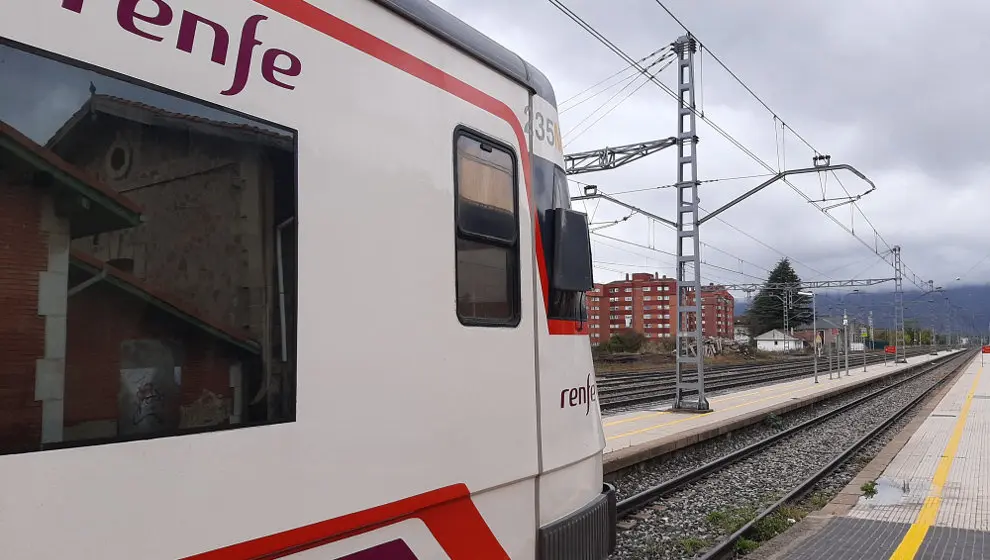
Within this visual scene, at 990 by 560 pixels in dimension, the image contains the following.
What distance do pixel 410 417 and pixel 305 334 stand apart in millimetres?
580

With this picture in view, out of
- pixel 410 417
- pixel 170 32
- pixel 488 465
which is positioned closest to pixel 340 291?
pixel 410 417

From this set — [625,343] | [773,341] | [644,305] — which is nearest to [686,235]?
[625,343]

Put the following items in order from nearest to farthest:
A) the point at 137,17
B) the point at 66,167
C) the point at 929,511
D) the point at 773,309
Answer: the point at 66,167 → the point at 137,17 → the point at 929,511 → the point at 773,309

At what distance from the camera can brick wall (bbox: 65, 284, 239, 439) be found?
5.93 ft

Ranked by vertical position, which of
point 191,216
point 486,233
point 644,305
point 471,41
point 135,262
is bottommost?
point 135,262

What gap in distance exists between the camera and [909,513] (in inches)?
332

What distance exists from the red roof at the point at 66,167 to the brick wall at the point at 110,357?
0.23 metres

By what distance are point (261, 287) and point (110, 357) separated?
49cm

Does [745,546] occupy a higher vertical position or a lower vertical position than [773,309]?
lower

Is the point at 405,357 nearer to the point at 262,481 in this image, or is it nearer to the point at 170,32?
the point at 262,481

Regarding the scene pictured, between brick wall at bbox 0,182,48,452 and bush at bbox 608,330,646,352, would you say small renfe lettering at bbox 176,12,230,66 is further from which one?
bush at bbox 608,330,646,352

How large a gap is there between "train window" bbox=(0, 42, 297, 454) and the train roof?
0.92 meters

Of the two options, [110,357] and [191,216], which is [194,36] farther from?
[110,357]

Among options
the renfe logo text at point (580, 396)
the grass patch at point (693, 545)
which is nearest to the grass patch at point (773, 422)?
the grass patch at point (693, 545)
